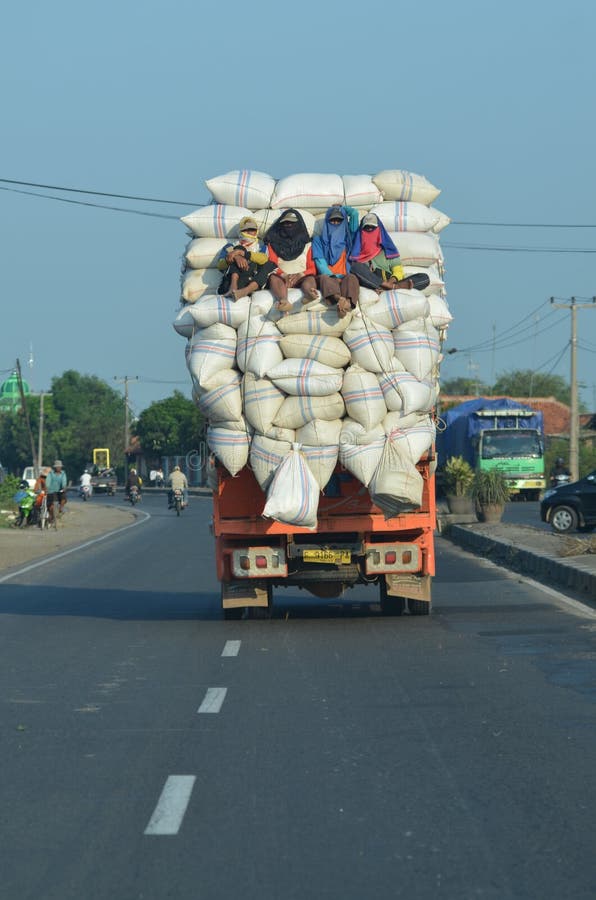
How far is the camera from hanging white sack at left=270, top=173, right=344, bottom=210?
15.1 metres

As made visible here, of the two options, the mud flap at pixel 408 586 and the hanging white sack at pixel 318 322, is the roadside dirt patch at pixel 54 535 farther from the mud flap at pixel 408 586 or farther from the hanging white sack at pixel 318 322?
the hanging white sack at pixel 318 322

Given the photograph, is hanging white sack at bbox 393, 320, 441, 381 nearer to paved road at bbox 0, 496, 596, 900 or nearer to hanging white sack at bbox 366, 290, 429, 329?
hanging white sack at bbox 366, 290, 429, 329

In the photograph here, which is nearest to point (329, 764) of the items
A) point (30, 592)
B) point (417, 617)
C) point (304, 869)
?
point (304, 869)

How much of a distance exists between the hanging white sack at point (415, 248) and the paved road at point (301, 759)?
12.5ft

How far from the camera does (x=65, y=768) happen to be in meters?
7.64

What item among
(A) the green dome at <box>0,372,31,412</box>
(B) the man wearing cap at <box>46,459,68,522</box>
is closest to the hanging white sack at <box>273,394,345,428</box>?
(B) the man wearing cap at <box>46,459,68,522</box>

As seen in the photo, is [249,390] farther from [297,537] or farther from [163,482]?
[163,482]

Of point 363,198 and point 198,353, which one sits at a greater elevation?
point 363,198

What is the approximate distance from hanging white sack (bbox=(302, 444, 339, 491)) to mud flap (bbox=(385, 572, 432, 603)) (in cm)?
172

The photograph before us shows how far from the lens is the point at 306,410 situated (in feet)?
46.0

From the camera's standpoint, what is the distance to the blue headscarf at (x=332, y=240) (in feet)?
47.5

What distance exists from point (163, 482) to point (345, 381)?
99.6 m

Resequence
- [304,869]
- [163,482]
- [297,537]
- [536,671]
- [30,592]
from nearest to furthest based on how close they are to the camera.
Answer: [304,869], [536,671], [297,537], [30,592], [163,482]

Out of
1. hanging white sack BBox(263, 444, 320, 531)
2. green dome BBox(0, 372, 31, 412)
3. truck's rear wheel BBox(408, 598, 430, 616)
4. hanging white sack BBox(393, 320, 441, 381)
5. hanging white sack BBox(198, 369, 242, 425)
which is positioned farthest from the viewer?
green dome BBox(0, 372, 31, 412)
